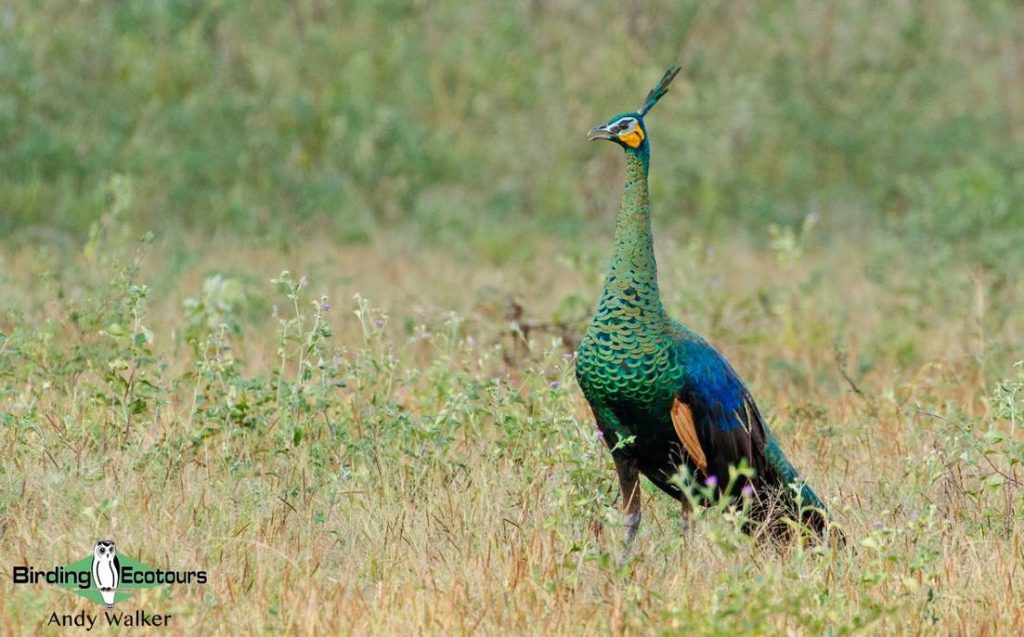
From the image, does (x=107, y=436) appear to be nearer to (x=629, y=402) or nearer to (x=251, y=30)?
(x=629, y=402)

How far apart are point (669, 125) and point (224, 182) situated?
3.55 m

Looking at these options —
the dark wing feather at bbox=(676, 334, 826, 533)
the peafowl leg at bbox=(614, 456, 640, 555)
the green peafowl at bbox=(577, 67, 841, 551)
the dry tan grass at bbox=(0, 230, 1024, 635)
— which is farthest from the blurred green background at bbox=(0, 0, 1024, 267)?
the peafowl leg at bbox=(614, 456, 640, 555)

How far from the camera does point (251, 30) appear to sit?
505 inches

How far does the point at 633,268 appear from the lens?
4715mm

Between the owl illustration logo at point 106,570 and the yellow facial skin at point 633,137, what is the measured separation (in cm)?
198

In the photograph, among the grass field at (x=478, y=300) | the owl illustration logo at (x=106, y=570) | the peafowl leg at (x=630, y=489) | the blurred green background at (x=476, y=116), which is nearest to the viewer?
the owl illustration logo at (x=106, y=570)

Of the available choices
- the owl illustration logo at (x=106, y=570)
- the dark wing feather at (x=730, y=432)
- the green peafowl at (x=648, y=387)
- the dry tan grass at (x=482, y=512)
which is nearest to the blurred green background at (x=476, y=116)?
the dry tan grass at (x=482, y=512)

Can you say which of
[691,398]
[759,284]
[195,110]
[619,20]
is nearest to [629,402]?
[691,398]

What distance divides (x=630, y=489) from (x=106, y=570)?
63.1 inches

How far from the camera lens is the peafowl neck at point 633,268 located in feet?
15.4

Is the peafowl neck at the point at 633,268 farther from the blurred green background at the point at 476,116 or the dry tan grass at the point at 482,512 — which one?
the blurred green background at the point at 476,116

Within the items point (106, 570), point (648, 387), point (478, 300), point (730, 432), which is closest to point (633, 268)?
point (648, 387)

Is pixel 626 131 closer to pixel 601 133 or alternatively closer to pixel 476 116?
pixel 601 133

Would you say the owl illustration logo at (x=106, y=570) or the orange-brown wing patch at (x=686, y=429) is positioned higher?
the orange-brown wing patch at (x=686, y=429)
